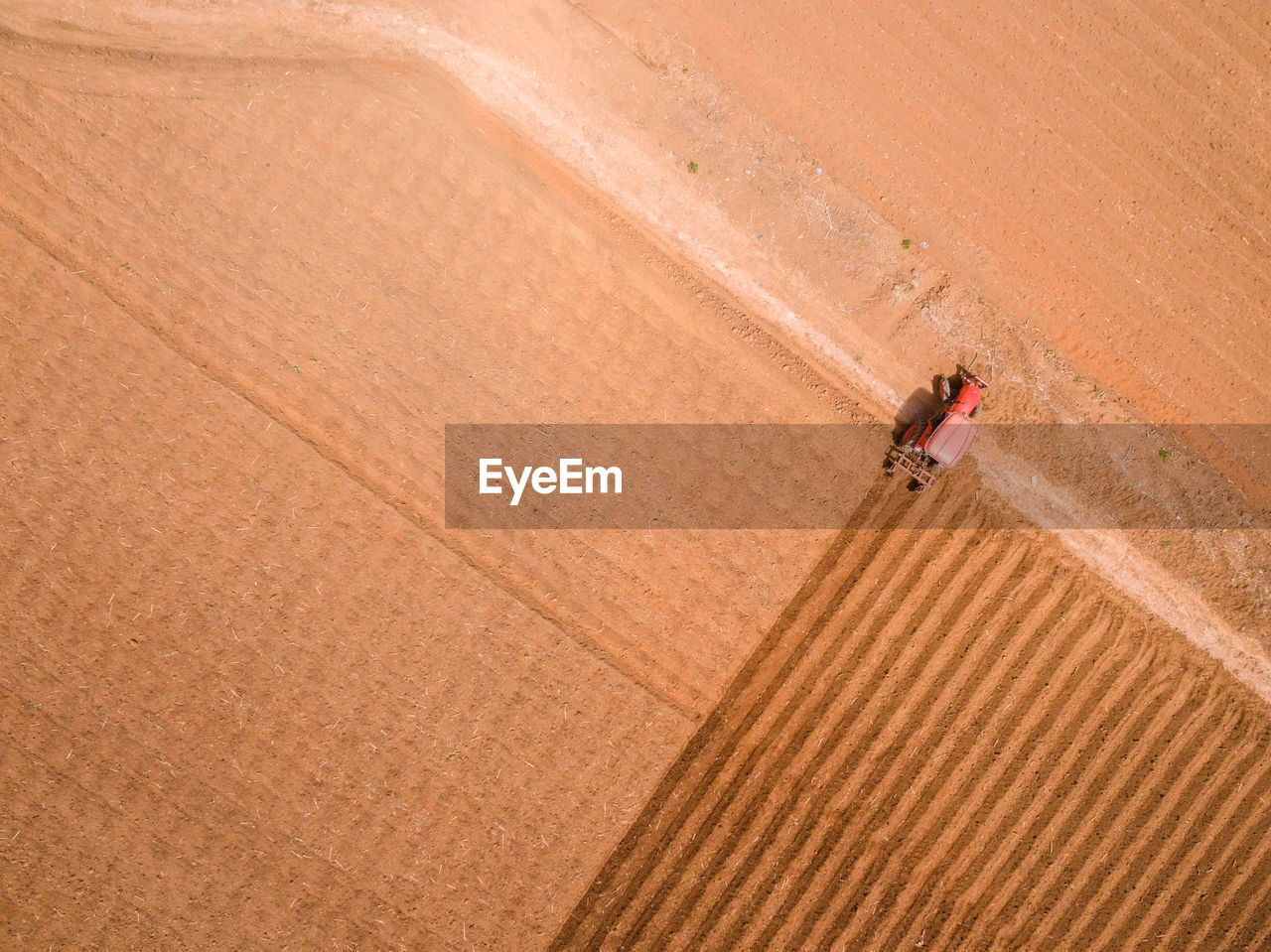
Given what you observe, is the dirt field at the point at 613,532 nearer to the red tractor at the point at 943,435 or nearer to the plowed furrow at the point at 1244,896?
the plowed furrow at the point at 1244,896

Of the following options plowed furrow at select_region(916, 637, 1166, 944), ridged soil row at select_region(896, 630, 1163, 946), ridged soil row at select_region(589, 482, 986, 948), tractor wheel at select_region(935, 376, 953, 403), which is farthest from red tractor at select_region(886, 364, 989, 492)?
plowed furrow at select_region(916, 637, 1166, 944)

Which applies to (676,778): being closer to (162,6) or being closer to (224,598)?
(224,598)

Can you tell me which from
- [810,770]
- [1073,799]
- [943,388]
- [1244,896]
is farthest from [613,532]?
[1244,896]

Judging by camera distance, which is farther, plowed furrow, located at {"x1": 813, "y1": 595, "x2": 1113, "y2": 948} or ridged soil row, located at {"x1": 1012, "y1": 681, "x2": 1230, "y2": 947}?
ridged soil row, located at {"x1": 1012, "y1": 681, "x2": 1230, "y2": 947}

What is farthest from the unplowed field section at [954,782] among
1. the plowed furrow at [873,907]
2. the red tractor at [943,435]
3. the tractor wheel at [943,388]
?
the tractor wheel at [943,388]

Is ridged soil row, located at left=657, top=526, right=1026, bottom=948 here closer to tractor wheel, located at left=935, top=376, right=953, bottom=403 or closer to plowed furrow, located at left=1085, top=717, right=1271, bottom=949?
tractor wheel, located at left=935, top=376, right=953, bottom=403

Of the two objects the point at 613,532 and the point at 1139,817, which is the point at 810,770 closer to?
the point at 613,532
